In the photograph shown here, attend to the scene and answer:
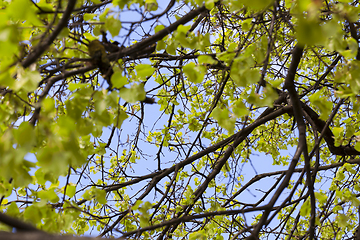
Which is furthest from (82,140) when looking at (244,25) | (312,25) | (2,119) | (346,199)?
(346,199)

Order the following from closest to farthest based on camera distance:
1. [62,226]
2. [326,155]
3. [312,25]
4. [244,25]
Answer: [312,25] → [62,226] → [244,25] → [326,155]

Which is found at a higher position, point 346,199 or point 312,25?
point 346,199

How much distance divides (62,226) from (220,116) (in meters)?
1.02

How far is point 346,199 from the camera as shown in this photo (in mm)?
1833

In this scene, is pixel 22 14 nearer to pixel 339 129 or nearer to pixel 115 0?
pixel 115 0

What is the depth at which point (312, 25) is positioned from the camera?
Result: 73 cm

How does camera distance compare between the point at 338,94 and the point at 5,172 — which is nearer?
the point at 5,172

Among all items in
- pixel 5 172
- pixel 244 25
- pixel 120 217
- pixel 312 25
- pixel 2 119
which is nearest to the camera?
pixel 312 25

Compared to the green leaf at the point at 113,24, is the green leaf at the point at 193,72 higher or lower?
lower

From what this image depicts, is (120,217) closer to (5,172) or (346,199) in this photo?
(5,172)

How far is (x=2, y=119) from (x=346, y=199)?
2.20 m

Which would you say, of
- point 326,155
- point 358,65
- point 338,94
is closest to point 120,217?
point 338,94

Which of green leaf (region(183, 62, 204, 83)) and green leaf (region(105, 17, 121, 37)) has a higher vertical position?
green leaf (region(105, 17, 121, 37))

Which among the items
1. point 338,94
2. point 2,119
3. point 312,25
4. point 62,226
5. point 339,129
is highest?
point 339,129
